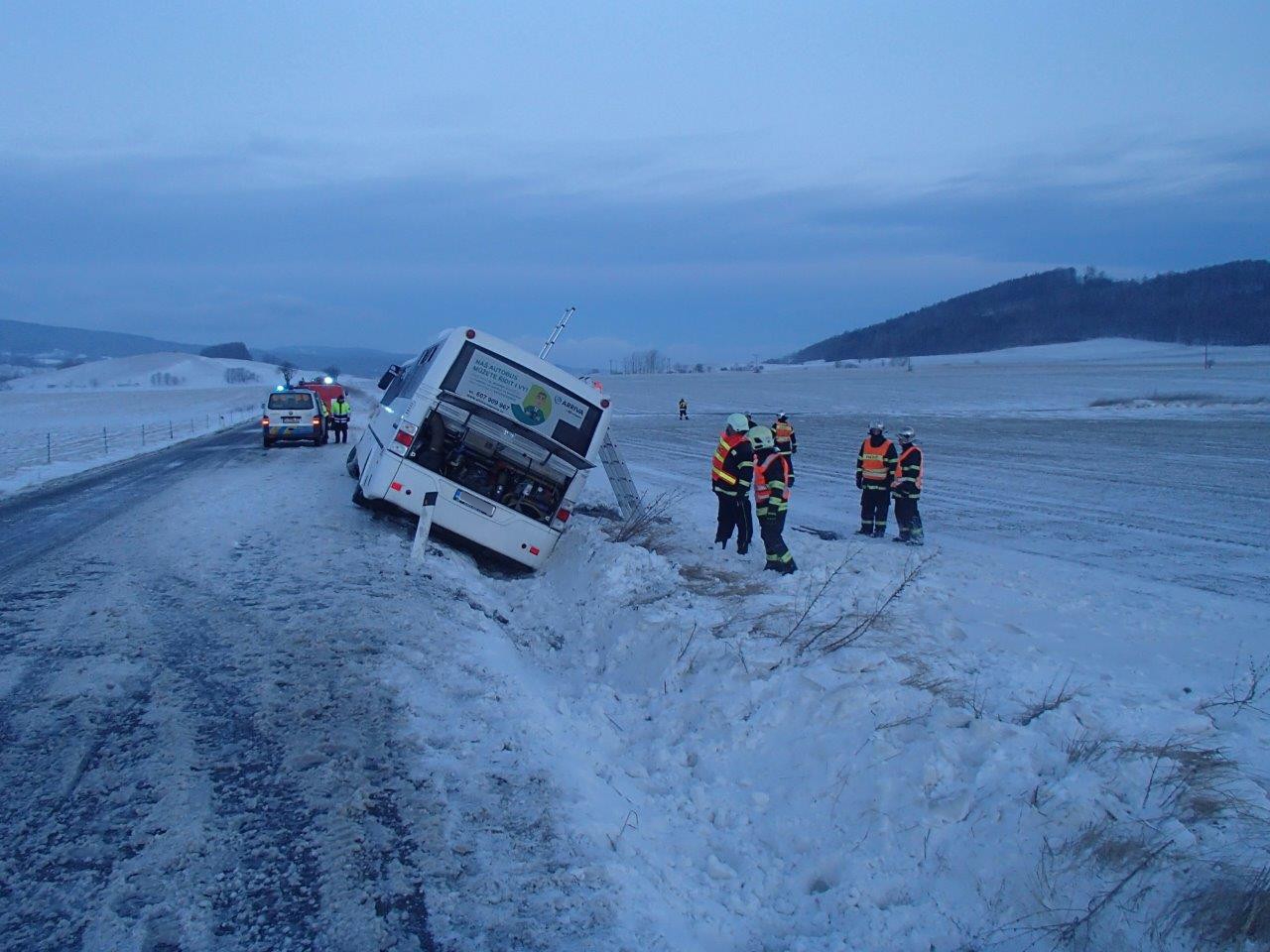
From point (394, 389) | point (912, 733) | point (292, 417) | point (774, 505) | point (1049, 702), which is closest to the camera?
point (912, 733)

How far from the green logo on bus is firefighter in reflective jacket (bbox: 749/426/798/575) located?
2.83 metres

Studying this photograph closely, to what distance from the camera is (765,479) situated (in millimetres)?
10453

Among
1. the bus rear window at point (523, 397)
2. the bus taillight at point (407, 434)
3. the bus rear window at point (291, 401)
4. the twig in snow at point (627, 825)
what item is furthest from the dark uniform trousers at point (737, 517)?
the bus rear window at point (291, 401)

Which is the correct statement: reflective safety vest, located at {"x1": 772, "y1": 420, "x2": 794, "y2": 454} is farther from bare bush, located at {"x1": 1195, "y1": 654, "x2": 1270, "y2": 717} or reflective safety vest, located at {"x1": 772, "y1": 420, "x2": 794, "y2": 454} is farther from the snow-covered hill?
the snow-covered hill

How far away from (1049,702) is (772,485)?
15.7 ft

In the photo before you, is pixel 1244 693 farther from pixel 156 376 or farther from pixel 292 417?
pixel 156 376

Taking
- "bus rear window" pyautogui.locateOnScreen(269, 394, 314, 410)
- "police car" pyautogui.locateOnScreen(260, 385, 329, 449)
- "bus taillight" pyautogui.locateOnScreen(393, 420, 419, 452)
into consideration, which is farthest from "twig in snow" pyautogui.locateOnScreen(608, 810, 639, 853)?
"bus rear window" pyautogui.locateOnScreen(269, 394, 314, 410)

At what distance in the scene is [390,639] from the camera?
22.8 ft

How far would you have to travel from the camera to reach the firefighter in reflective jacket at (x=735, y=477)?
10836 mm

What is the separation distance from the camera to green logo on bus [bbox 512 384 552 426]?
11.4 meters

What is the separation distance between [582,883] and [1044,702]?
3378 mm

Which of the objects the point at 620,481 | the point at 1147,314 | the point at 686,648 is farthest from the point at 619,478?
the point at 1147,314

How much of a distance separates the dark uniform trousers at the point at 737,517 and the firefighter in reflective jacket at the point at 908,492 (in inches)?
104

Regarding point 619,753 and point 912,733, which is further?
point 619,753
